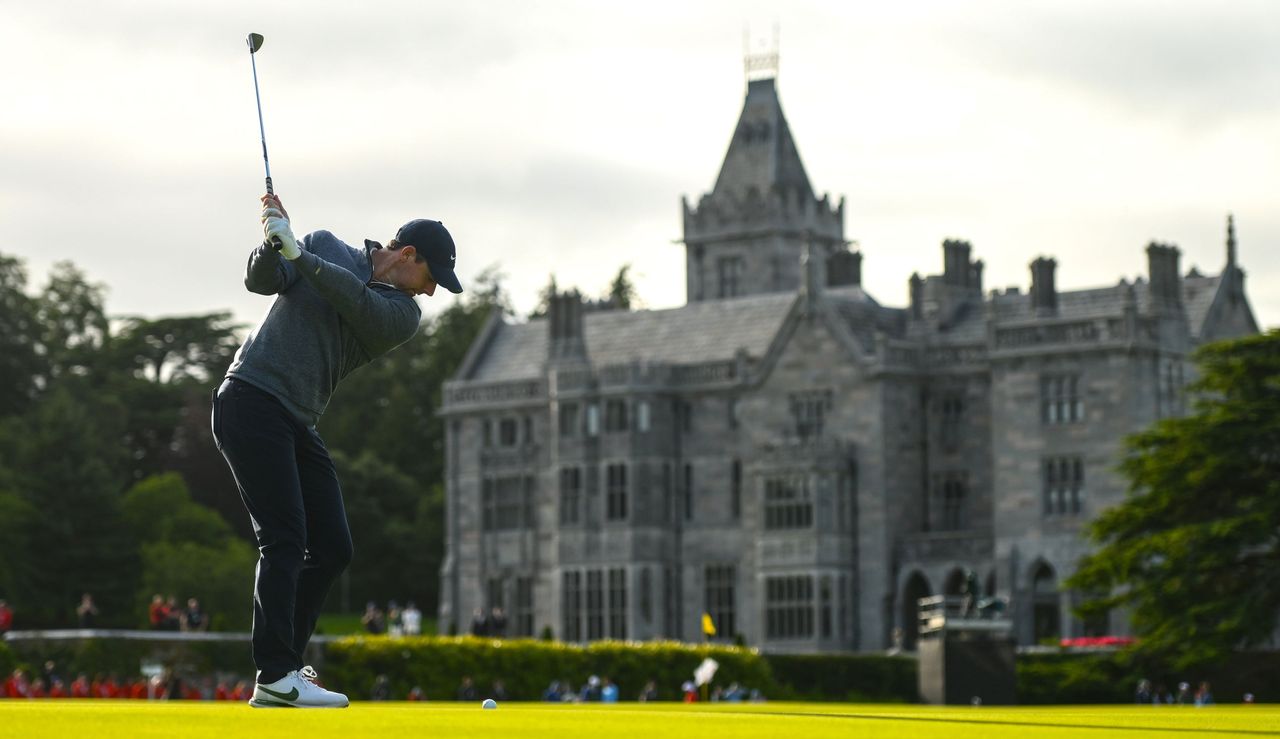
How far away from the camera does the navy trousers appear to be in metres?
11.0

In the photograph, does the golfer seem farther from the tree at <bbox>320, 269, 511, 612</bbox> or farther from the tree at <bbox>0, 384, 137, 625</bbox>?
the tree at <bbox>320, 269, 511, 612</bbox>

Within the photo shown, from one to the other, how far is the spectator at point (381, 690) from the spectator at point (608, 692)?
A: 456 cm

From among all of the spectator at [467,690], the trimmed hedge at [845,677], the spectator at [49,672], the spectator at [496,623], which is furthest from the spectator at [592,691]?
the spectator at [496,623]

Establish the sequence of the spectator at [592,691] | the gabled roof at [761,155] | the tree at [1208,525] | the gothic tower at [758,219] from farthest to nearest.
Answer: the gabled roof at [761,155], the gothic tower at [758,219], the spectator at [592,691], the tree at [1208,525]

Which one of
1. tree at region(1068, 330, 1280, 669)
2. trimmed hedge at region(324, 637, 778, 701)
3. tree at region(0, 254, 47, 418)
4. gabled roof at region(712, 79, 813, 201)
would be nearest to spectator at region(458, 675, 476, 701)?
trimmed hedge at region(324, 637, 778, 701)

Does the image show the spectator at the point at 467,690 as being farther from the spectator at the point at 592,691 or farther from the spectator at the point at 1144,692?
the spectator at the point at 1144,692

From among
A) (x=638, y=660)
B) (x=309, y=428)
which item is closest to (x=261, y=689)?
(x=309, y=428)

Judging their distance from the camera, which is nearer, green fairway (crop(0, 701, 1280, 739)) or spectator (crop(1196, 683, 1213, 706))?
green fairway (crop(0, 701, 1280, 739))

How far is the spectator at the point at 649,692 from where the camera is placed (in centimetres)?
5728

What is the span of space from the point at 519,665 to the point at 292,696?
151ft

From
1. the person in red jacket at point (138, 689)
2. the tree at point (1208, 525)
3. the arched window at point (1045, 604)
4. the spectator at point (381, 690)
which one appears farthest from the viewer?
the arched window at point (1045, 604)

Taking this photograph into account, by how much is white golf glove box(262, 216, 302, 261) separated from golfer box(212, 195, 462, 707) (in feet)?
0.05

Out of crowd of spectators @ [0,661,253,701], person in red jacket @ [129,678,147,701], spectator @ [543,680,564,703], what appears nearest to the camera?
crowd of spectators @ [0,661,253,701]

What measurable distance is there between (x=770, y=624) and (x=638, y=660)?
12147 mm
